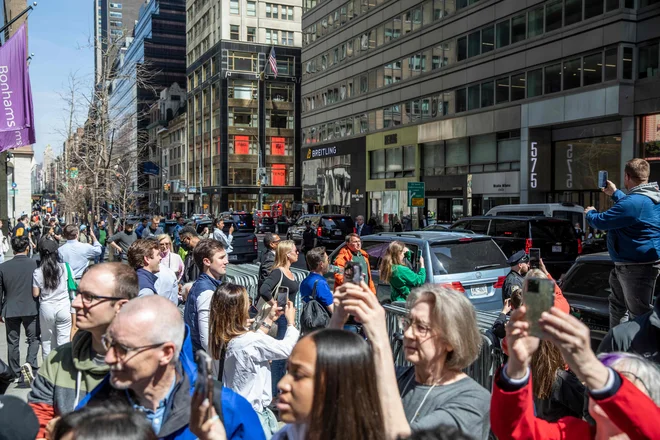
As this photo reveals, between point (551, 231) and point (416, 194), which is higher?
point (416, 194)

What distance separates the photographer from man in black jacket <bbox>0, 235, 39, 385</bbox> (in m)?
7.71

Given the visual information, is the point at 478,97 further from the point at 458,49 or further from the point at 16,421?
the point at 16,421

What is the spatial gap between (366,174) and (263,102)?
34723 mm

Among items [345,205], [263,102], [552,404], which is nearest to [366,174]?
[345,205]

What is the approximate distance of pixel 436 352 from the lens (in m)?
2.85

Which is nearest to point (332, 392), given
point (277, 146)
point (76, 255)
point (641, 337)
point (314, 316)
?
point (641, 337)

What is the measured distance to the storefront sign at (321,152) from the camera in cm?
5456

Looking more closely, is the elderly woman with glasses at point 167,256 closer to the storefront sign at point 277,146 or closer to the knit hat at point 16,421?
the knit hat at point 16,421

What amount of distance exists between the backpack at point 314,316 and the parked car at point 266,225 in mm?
39889

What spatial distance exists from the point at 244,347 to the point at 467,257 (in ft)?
17.8

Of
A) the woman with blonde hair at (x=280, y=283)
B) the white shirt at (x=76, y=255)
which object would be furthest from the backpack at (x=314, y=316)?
the white shirt at (x=76, y=255)

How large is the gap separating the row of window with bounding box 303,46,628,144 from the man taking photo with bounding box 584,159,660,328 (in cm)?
2448

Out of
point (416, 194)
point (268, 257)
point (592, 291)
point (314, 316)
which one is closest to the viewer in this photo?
point (314, 316)

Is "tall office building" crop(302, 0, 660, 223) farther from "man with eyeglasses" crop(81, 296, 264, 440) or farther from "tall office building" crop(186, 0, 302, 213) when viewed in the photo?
"man with eyeglasses" crop(81, 296, 264, 440)
